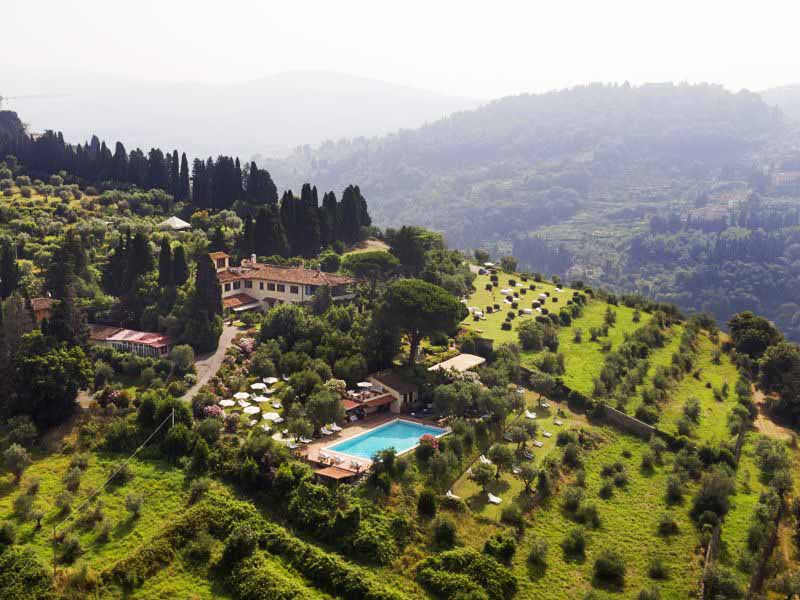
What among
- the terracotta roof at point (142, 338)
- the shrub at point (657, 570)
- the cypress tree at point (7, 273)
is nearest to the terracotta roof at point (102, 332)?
the terracotta roof at point (142, 338)

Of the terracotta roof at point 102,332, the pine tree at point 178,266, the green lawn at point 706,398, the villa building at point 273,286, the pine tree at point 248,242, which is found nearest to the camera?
the green lawn at point 706,398

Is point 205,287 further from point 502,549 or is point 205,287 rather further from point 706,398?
point 706,398

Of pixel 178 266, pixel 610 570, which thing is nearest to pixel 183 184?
pixel 178 266

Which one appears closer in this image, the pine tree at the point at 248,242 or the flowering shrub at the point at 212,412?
the flowering shrub at the point at 212,412

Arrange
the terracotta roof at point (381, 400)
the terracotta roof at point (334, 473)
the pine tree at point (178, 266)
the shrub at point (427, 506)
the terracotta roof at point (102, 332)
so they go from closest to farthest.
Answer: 1. the shrub at point (427, 506)
2. the terracotta roof at point (334, 473)
3. the terracotta roof at point (381, 400)
4. the terracotta roof at point (102, 332)
5. the pine tree at point (178, 266)

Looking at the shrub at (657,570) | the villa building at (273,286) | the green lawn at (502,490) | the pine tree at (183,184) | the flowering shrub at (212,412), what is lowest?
the shrub at (657,570)

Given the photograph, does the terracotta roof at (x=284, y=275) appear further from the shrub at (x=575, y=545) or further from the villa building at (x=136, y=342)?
the shrub at (x=575, y=545)

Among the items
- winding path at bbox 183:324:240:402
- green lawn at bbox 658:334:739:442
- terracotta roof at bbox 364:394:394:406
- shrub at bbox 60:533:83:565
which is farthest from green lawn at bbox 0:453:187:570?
green lawn at bbox 658:334:739:442
